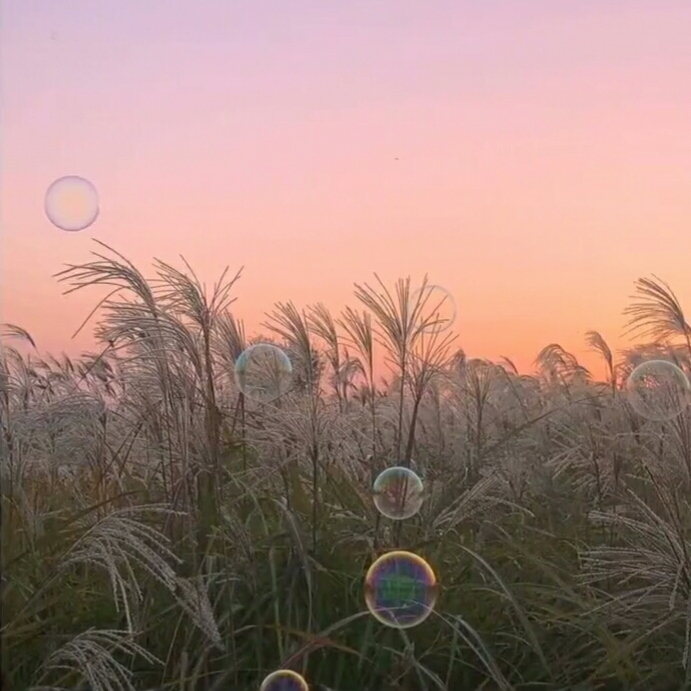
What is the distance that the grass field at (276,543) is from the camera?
2535 millimetres

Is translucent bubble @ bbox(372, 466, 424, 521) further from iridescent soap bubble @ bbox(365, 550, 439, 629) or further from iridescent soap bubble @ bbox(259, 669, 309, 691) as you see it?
iridescent soap bubble @ bbox(259, 669, 309, 691)

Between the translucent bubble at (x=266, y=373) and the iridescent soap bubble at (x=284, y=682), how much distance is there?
3.96ft

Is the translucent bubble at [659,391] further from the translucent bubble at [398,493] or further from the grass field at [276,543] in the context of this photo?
the translucent bubble at [398,493]

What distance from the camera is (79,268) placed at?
2.66 metres

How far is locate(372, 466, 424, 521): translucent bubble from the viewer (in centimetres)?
302

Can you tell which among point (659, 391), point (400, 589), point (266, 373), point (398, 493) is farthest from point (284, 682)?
point (659, 391)

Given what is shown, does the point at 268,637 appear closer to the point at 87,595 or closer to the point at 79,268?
the point at 87,595

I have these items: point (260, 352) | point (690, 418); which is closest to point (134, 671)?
point (260, 352)

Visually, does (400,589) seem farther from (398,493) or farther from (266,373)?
(266,373)

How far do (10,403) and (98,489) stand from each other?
519 mm

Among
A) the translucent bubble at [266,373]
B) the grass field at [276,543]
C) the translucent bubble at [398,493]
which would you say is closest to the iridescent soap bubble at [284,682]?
the grass field at [276,543]

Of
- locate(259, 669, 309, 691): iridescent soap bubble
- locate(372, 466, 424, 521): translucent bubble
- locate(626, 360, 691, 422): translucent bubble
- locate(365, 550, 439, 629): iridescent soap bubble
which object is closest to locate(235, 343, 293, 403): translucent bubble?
locate(372, 466, 424, 521): translucent bubble

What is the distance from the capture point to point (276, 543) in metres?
2.93

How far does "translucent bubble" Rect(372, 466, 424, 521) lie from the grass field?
66 millimetres
